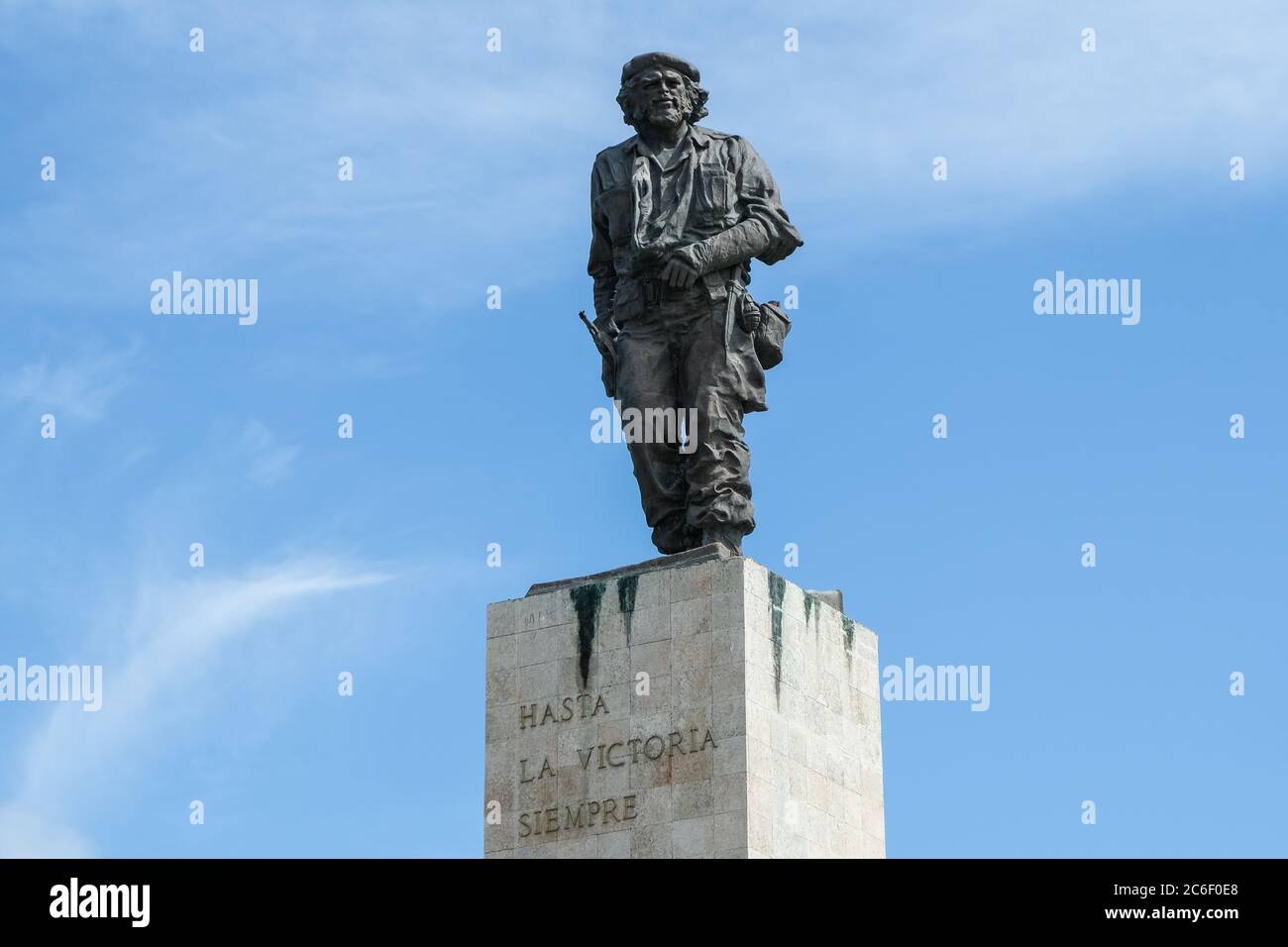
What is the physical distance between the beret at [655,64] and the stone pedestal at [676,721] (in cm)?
526

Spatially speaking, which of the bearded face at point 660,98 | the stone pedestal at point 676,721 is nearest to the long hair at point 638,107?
the bearded face at point 660,98

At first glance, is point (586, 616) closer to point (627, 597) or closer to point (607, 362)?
point (627, 597)

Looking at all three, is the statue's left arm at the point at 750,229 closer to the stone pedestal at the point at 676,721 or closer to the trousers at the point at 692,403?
the trousers at the point at 692,403

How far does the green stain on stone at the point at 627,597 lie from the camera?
29594 millimetres

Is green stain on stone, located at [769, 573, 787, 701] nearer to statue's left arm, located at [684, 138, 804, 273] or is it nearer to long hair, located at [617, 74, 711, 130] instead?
statue's left arm, located at [684, 138, 804, 273]

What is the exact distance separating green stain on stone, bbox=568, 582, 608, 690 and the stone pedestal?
0.04ft

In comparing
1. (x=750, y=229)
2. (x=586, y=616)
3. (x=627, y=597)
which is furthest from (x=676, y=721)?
(x=750, y=229)

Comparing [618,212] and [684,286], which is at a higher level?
[618,212]

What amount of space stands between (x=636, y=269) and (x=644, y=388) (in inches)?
49.6

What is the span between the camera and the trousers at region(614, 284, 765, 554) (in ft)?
100

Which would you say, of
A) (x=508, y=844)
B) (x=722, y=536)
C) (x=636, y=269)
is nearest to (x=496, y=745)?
(x=508, y=844)

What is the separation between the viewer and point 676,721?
95.2 feet

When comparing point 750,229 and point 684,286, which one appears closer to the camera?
point 684,286

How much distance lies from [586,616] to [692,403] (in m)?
2.59
